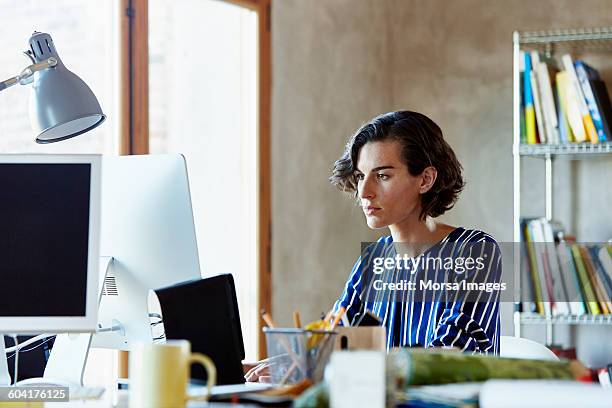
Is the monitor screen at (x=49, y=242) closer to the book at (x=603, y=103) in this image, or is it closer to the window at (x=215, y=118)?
the window at (x=215, y=118)

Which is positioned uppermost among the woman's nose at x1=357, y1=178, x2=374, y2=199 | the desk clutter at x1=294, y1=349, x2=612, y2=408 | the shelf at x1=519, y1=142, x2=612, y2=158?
the shelf at x1=519, y1=142, x2=612, y2=158

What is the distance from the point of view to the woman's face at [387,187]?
2.34 m

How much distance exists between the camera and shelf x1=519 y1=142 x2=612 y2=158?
11.4ft

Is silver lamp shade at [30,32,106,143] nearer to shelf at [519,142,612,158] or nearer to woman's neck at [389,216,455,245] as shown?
woman's neck at [389,216,455,245]

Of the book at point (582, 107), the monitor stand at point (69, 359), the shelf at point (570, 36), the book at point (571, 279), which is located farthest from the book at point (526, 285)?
the monitor stand at point (69, 359)

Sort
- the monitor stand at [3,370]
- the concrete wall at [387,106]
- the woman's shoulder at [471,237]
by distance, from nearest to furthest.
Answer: the monitor stand at [3,370] → the woman's shoulder at [471,237] → the concrete wall at [387,106]

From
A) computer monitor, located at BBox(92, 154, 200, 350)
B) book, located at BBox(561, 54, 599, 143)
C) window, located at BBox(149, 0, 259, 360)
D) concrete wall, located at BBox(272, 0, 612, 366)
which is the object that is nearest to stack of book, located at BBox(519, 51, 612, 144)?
book, located at BBox(561, 54, 599, 143)

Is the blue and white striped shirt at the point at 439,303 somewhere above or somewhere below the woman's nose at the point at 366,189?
below

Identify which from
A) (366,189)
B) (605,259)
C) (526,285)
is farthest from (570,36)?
(366,189)

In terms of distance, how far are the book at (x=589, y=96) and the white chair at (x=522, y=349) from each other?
143 centimetres

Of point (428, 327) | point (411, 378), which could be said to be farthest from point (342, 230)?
point (411, 378)

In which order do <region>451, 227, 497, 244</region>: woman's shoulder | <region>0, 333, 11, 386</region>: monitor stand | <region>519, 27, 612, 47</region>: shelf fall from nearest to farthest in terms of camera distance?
1. <region>0, 333, 11, 386</region>: monitor stand
2. <region>451, 227, 497, 244</region>: woman's shoulder
3. <region>519, 27, 612, 47</region>: shelf

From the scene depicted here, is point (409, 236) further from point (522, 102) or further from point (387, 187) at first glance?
point (522, 102)

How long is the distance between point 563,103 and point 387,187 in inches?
56.7
